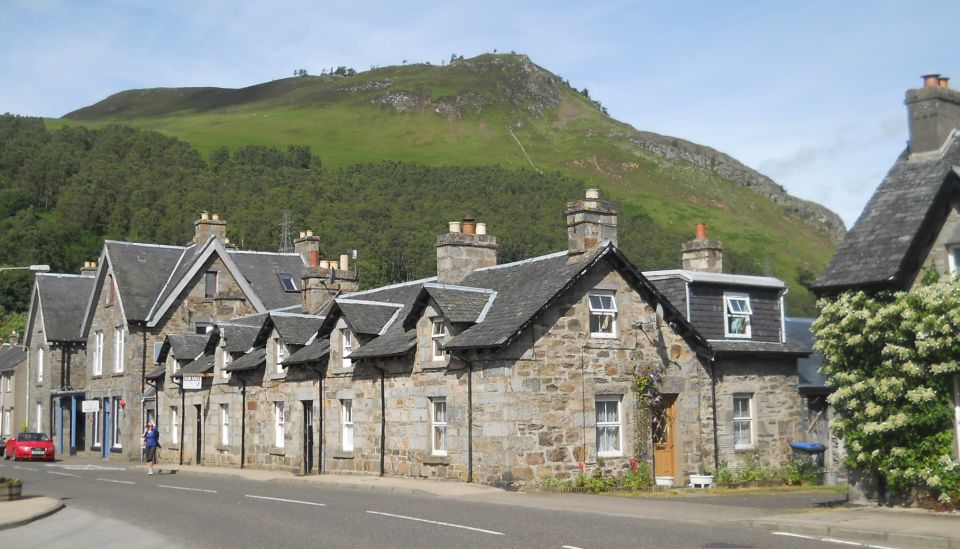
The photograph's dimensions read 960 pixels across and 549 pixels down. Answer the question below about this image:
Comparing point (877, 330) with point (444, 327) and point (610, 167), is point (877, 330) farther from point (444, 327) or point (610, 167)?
point (610, 167)

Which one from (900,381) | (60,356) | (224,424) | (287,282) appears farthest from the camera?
(60,356)

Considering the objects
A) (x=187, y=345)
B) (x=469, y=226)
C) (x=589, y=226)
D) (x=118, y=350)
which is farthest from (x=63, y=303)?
(x=589, y=226)

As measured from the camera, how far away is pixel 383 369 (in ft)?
94.4

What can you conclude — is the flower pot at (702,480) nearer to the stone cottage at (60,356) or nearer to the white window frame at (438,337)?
the white window frame at (438,337)

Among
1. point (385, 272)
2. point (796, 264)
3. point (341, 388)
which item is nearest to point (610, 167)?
point (796, 264)

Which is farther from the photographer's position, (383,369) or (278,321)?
(278,321)

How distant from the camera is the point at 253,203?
13600 cm

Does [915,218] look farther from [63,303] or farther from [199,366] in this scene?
[63,303]

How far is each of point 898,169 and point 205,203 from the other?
123 metres

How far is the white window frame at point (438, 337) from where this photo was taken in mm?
26750

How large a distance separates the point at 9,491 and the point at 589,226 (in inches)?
581

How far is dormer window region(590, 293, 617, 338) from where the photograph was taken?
85.9ft

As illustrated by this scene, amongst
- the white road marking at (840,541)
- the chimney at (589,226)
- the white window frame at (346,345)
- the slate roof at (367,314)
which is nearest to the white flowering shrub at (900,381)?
the white road marking at (840,541)

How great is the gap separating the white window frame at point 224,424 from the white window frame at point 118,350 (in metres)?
12.1
